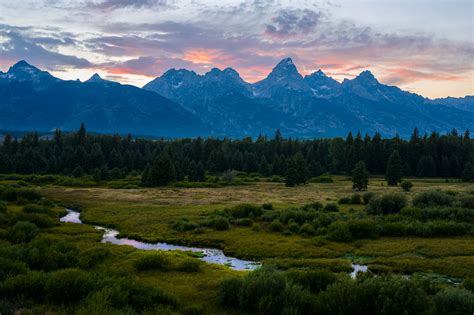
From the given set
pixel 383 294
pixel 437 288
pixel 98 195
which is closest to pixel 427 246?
pixel 437 288

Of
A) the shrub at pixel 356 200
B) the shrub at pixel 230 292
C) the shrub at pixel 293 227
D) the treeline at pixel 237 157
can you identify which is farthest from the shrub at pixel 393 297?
the treeline at pixel 237 157

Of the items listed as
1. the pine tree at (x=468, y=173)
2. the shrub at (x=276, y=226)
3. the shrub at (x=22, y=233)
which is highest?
the pine tree at (x=468, y=173)

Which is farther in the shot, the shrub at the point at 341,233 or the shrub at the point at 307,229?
the shrub at the point at 307,229

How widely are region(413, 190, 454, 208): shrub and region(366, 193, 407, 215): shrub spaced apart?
303 centimetres

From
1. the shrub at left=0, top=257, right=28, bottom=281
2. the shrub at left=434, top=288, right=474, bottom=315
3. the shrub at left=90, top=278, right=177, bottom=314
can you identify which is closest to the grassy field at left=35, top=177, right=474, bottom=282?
the shrub at left=90, top=278, right=177, bottom=314

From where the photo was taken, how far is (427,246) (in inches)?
1261

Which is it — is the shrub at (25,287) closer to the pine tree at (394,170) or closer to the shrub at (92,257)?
the shrub at (92,257)

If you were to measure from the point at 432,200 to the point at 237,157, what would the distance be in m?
98.3

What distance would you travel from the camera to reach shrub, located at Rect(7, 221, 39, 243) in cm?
2864

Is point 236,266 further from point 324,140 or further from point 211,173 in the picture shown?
point 324,140

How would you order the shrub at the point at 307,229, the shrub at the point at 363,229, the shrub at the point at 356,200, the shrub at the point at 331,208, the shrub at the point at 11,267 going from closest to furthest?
the shrub at the point at 11,267, the shrub at the point at 363,229, the shrub at the point at 307,229, the shrub at the point at 331,208, the shrub at the point at 356,200

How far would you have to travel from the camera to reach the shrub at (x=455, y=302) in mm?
15047

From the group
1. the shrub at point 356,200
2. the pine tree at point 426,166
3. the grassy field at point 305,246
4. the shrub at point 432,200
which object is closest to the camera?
the grassy field at point 305,246

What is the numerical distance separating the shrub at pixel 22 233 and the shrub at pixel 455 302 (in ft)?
86.9
